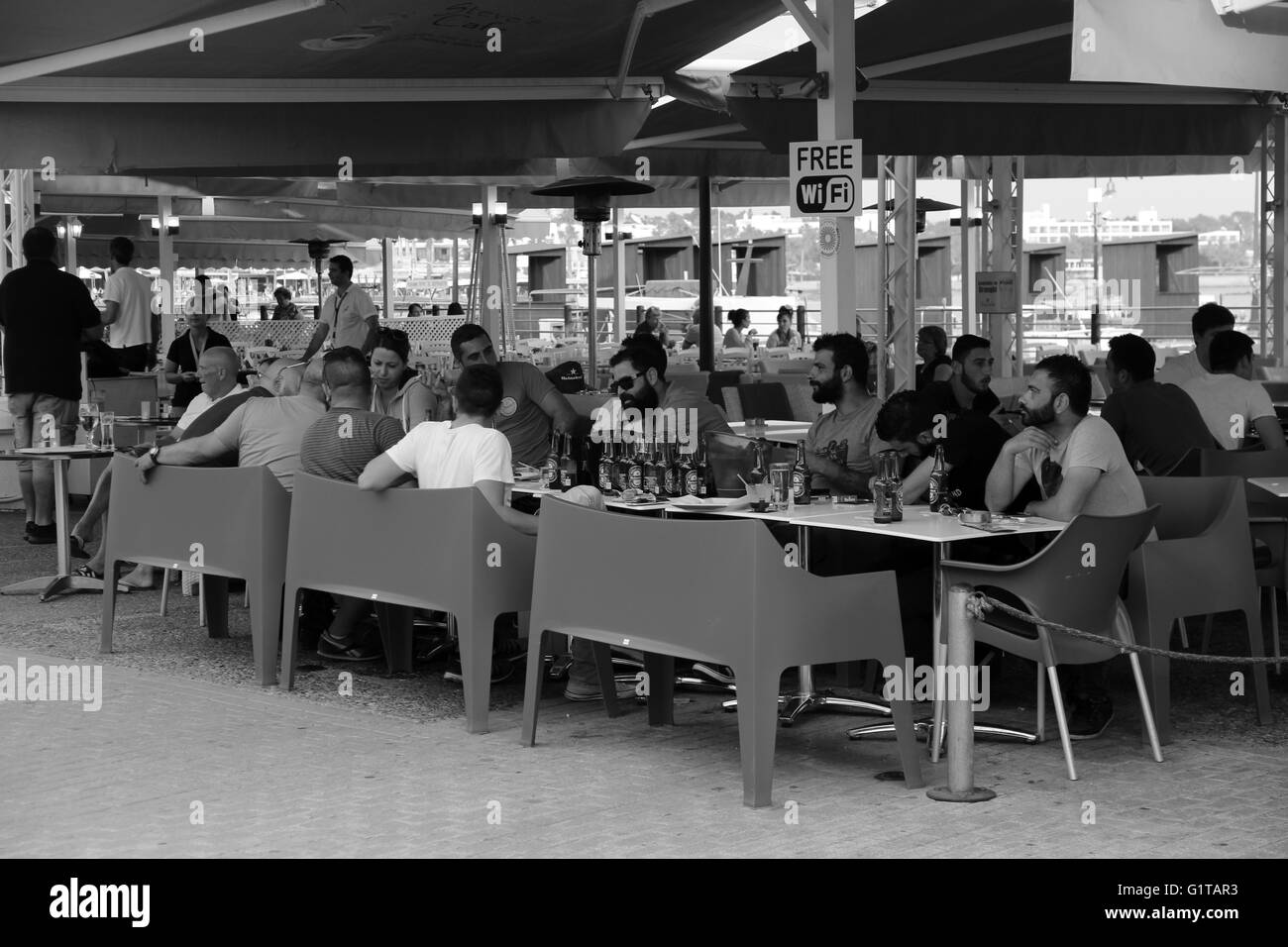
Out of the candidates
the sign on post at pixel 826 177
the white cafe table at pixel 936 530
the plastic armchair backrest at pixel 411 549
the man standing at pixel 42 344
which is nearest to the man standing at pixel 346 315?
the man standing at pixel 42 344

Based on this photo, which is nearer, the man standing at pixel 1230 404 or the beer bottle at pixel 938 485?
the beer bottle at pixel 938 485

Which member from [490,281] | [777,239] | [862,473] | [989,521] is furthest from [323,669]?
[777,239]

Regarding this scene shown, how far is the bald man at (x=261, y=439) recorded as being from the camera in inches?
278

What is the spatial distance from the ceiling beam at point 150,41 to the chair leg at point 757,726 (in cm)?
383

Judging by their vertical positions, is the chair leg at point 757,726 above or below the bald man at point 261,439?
below

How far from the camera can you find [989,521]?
5.25 metres

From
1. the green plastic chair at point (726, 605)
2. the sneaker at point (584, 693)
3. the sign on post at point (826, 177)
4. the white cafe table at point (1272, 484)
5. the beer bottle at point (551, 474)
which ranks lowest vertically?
the sneaker at point (584, 693)

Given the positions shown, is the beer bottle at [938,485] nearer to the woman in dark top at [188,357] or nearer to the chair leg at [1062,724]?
the chair leg at [1062,724]

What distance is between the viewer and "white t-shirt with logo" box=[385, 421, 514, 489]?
5934 millimetres

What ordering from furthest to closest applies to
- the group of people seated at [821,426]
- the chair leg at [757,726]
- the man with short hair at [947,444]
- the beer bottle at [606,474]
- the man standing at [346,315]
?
the man standing at [346,315] < the beer bottle at [606,474] < the man with short hair at [947,444] < the group of people seated at [821,426] < the chair leg at [757,726]

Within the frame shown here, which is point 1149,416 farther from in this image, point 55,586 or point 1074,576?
point 55,586

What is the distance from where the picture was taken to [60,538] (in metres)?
8.42

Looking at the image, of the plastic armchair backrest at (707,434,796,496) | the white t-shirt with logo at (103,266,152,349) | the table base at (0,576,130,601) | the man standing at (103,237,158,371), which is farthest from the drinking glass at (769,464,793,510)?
the white t-shirt with logo at (103,266,152,349)

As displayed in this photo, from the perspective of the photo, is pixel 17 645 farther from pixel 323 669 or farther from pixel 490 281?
pixel 490 281
